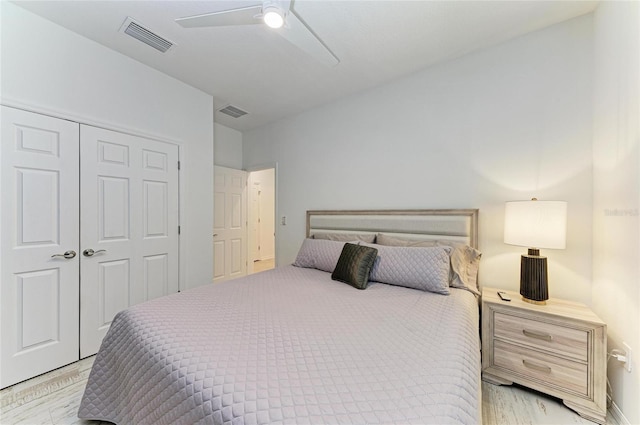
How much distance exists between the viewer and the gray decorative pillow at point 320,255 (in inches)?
98.3

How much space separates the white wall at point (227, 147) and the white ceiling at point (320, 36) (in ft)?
3.64

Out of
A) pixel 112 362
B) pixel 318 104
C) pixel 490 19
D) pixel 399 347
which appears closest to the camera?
pixel 399 347

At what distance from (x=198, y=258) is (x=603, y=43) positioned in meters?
4.07

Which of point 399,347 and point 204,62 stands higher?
point 204,62

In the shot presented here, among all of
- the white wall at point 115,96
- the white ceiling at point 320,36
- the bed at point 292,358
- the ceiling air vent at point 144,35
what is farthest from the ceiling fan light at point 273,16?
the white wall at point 115,96

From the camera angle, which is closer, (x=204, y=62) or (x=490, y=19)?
(x=490, y=19)

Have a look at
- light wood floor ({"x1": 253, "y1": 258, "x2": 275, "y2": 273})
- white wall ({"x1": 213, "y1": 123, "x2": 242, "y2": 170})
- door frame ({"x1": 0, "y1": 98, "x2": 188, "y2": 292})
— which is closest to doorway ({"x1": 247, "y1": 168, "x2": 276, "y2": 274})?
light wood floor ({"x1": 253, "y1": 258, "x2": 275, "y2": 273})

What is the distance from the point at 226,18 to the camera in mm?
1493

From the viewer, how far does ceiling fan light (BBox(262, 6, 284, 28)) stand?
132 centimetres

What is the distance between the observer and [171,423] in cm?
92

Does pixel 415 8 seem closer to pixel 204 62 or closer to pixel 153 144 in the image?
pixel 204 62

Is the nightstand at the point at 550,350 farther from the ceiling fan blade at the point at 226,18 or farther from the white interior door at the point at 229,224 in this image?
the white interior door at the point at 229,224

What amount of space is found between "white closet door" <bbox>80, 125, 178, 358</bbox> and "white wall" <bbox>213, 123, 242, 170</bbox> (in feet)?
3.87

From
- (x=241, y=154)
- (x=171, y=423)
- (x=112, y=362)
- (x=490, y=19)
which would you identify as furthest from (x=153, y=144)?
(x=490, y=19)
